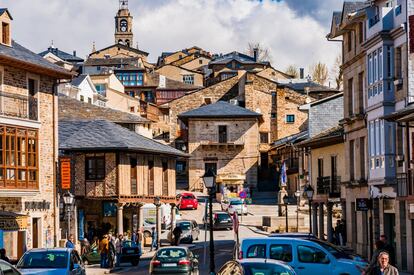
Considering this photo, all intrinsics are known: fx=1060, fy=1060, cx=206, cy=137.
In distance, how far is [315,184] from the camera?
58.7m

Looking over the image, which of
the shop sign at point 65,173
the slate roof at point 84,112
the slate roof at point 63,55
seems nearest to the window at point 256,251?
the shop sign at point 65,173

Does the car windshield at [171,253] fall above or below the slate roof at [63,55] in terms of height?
below

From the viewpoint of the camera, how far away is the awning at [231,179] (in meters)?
96.4

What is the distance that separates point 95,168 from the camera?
5722 centimetres

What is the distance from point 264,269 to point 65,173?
A: 26495 mm

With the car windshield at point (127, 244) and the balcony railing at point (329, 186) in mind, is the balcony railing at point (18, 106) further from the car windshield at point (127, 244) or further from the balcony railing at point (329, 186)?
the balcony railing at point (329, 186)

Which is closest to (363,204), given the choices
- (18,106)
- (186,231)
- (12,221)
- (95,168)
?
(12,221)

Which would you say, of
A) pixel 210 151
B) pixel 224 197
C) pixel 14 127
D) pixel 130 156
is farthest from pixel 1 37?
pixel 210 151

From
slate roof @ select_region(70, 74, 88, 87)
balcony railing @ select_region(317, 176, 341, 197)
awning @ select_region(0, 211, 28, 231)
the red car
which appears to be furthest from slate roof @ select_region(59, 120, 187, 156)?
slate roof @ select_region(70, 74, 88, 87)

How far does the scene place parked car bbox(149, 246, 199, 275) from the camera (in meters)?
35.2

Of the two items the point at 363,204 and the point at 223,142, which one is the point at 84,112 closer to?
the point at 223,142

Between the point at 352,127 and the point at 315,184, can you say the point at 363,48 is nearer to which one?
the point at 352,127

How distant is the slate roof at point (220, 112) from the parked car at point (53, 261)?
221 feet

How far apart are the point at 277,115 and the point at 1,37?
61.8m
